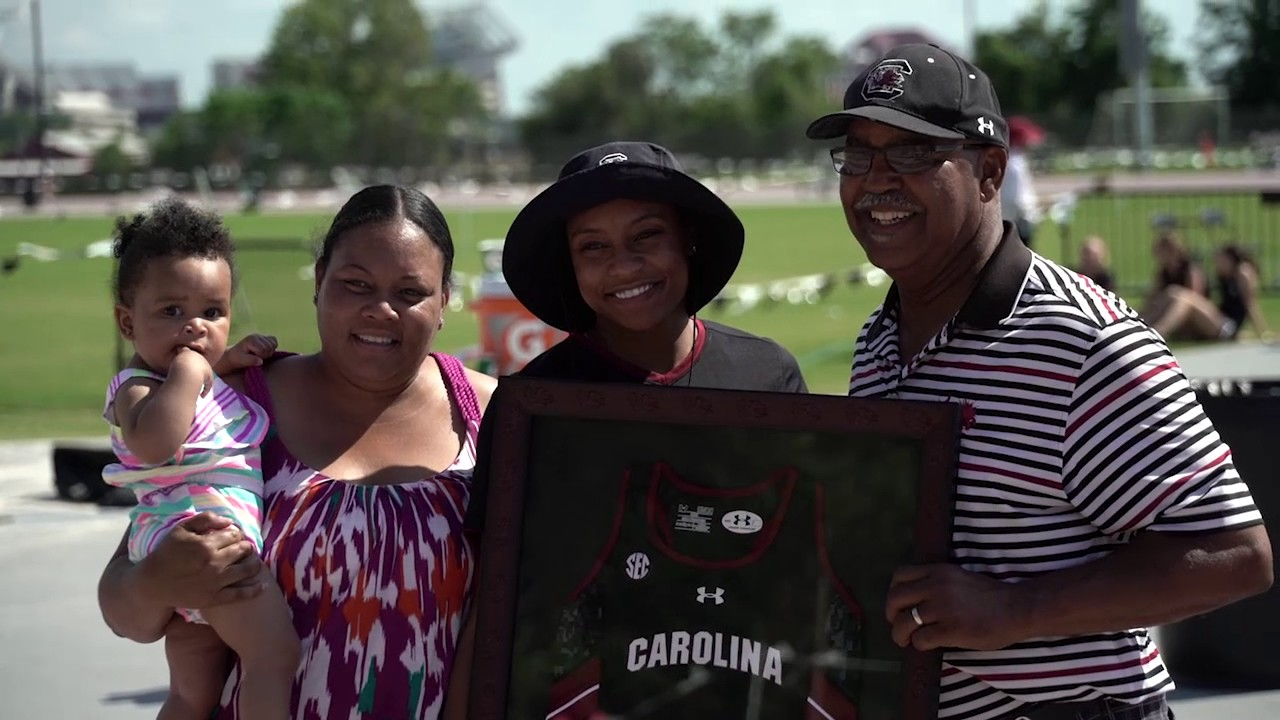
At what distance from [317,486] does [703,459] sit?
0.76m

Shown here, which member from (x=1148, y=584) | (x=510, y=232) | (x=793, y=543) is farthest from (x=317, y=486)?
(x=1148, y=584)

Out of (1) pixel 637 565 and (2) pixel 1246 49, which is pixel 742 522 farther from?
(2) pixel 1246 49

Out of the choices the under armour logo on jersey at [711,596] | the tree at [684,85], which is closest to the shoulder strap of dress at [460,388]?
the under armour logo on jersey at [711,596]

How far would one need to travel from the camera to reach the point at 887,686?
248 cm

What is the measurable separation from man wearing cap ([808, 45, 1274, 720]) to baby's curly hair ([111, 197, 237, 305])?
1.26 meters

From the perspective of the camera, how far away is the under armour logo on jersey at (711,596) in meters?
2.58

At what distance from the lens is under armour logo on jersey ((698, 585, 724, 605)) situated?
8.46ft

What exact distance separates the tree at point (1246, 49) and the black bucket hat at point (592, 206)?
89.6 metres

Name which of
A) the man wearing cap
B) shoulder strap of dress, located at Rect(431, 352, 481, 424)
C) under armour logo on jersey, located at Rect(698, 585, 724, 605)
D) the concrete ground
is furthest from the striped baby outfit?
the concrete ground

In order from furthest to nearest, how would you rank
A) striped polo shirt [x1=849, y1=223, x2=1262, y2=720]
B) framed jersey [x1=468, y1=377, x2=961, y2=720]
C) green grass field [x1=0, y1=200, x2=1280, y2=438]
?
green grass field [x1=0, y1=200, x2=1280, y2=438] → framed jersey [x1=468, y1=377, x2=961, y2=720] → striped polo shirt [x1=849, y1=223, x2=1262, y2=720]

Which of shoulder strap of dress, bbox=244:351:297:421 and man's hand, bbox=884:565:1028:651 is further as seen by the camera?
shoulder strap of dress, bbox=244:351:297:421

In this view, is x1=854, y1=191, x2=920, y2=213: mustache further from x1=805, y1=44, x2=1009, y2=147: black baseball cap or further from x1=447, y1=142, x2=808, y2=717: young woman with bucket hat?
x1=447, y1=142, x2=808, y2=717: young woman with bucket hat

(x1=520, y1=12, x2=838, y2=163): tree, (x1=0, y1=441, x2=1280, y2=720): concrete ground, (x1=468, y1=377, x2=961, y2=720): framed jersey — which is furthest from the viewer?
(x1=520, y1=12, x2=838, y2=163): tree

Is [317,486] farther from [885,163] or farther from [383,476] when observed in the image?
[885,163]
